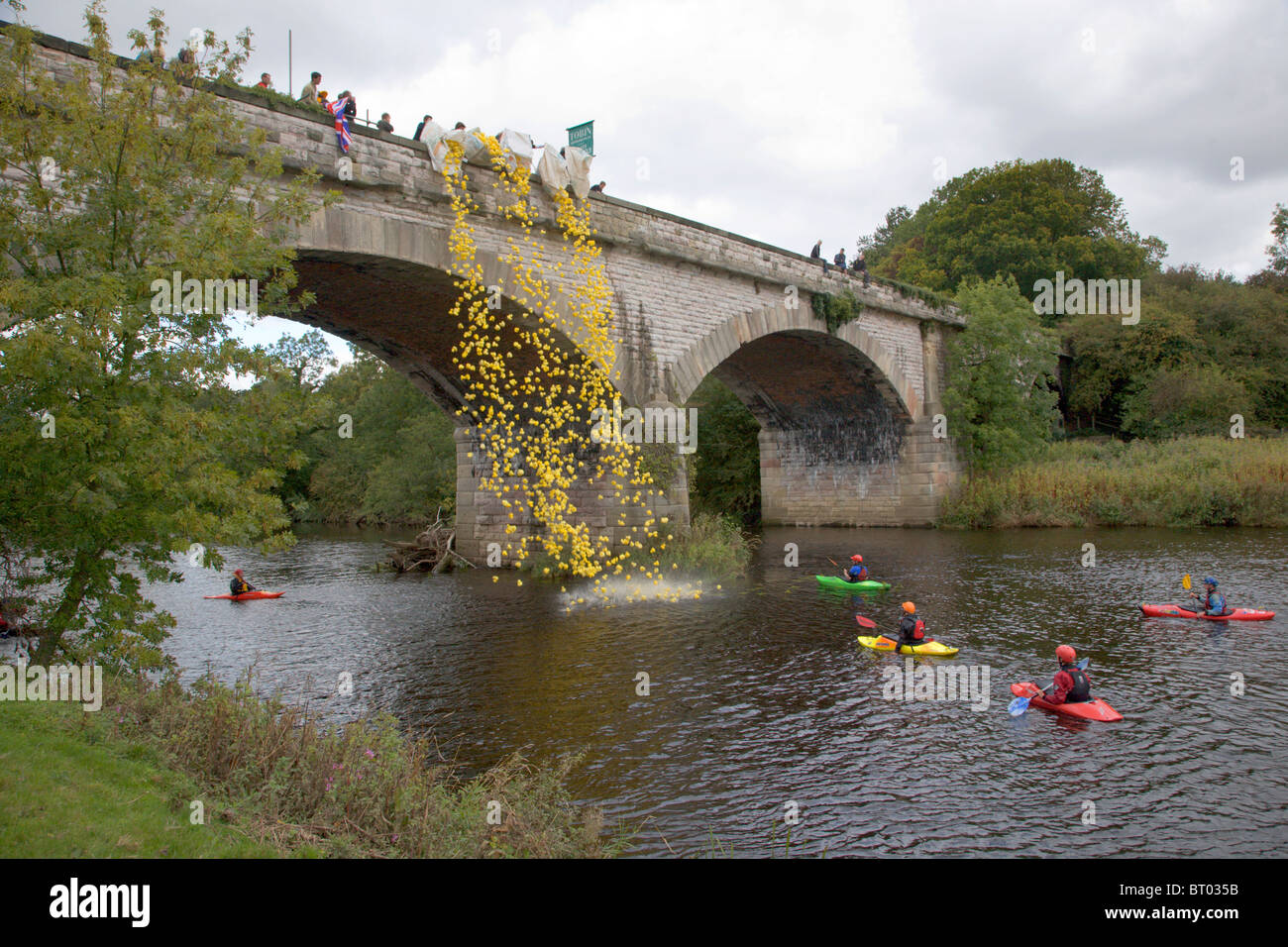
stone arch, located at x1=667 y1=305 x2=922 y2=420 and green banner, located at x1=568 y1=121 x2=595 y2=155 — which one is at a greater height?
green banner, located at x1=568 y1=121 x2=595 y2=155

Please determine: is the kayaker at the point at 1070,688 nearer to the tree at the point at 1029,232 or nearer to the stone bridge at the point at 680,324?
the stone bridge at the point at 680,324

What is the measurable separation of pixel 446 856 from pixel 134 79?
21.5ft

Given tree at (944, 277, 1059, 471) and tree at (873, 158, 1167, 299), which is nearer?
tree at (944, 277, 1059, 471)

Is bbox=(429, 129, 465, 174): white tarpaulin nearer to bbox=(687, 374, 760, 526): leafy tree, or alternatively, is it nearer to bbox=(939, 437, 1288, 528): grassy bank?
bbox=(939, 437, 1288, 528): grassy bank

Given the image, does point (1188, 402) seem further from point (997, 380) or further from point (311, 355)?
point (311, 355)

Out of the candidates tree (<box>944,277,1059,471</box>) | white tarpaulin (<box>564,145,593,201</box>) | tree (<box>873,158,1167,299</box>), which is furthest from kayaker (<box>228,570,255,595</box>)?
tree (<box>873,158,1167,299</box>)

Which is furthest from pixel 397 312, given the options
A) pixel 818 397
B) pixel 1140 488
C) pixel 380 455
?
pixel 380 455

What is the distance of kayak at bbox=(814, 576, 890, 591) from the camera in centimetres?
1484

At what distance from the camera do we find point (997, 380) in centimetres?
2752

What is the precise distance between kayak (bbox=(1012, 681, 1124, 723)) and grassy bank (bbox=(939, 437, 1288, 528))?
60.4 feet

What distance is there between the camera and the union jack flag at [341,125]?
1143 centimetres
